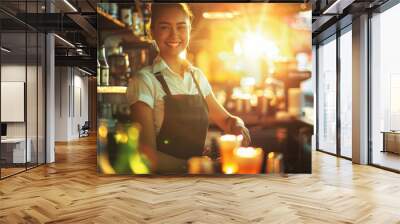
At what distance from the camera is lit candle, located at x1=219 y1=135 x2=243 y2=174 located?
653 cm

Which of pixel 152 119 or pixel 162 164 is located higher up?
pixel 152 119

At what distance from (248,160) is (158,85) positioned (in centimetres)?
203

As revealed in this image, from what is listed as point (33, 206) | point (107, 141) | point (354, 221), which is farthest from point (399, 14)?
point (33, 206)

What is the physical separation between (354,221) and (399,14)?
4.98 m

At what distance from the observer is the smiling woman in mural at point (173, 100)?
21.3 feet

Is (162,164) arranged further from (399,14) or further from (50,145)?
(399,14)

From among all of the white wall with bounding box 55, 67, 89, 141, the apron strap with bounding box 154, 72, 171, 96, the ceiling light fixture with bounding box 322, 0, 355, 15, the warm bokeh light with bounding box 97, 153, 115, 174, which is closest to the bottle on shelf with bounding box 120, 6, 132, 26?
the apron strap with bounding box 154, 72, 171, 96

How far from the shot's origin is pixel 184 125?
655 centimetres

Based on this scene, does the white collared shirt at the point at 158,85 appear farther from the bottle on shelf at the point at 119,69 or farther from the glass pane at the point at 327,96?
the glass pane at the point at 327,96

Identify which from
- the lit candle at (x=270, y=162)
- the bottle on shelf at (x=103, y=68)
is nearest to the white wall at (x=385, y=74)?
the lit candle at (x=270, y=162)

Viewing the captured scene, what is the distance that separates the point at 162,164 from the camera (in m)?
6.55

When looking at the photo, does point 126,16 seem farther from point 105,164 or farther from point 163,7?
point 105,164

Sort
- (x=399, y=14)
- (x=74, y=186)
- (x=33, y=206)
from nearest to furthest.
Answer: (x=33, y=206) < (x=74, y=186) < (x=399, y=14)

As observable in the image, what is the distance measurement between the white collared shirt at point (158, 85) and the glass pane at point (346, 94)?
13.9ft
